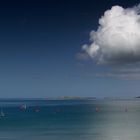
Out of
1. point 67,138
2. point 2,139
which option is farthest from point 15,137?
point 67,138

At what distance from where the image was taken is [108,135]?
2421 inches

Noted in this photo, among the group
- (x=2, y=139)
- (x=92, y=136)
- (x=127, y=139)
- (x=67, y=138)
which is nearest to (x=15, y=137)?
(x=2, y=139)

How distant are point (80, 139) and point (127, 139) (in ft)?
25.6

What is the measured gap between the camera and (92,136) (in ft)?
200

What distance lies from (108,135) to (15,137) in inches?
659

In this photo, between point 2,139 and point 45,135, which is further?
point 45,135

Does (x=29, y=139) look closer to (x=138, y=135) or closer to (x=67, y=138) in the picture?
(x=67, y=138)

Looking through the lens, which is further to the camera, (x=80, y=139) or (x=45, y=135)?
(x=45, y=135)

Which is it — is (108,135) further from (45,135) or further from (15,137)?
(15,137)

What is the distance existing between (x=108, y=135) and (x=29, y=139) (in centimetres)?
1415

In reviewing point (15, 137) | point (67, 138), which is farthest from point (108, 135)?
point (15, 137)

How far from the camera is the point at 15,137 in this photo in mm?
61688

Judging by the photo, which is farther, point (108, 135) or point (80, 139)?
point (108, 135)

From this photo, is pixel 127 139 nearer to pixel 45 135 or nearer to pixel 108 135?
pixel 108 135
